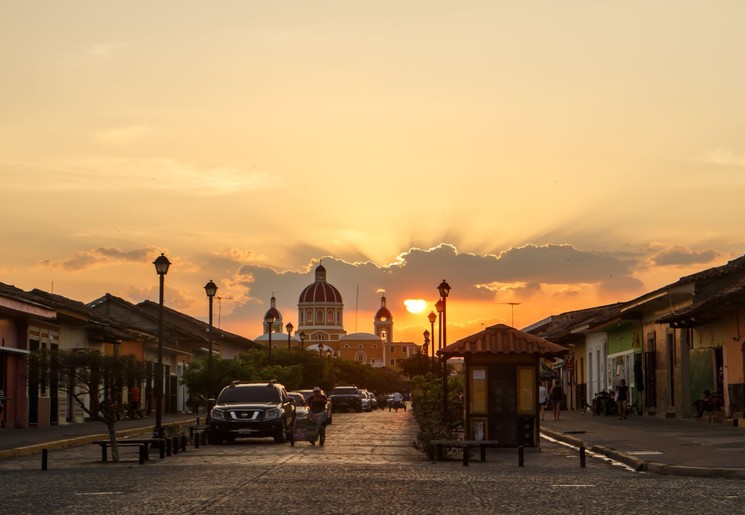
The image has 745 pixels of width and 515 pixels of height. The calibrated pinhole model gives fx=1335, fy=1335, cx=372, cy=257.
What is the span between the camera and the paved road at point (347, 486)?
52.8 feet

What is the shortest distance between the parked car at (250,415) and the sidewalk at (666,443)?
761cm

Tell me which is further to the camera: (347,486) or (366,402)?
(366,402)

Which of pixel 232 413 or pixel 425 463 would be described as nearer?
pixel 425 463

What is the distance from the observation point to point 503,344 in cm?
2972

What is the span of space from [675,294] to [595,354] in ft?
68.9

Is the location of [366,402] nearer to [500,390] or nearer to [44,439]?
[44,439]

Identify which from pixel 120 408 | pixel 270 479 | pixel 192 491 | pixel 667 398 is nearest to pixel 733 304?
pixel 667 398

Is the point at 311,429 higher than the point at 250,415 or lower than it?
lower

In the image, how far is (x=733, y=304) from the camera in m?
37.3

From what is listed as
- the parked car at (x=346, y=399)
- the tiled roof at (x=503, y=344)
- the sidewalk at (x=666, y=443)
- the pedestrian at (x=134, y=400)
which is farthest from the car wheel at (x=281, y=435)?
the parked car at (x=346, y=399)

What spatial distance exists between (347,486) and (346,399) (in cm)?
6337

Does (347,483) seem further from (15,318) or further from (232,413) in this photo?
(15,318)

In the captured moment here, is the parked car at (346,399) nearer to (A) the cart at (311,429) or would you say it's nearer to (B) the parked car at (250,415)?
(B) the parked car at (250,415)

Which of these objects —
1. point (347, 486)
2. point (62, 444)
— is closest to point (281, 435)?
point (62, 444)
